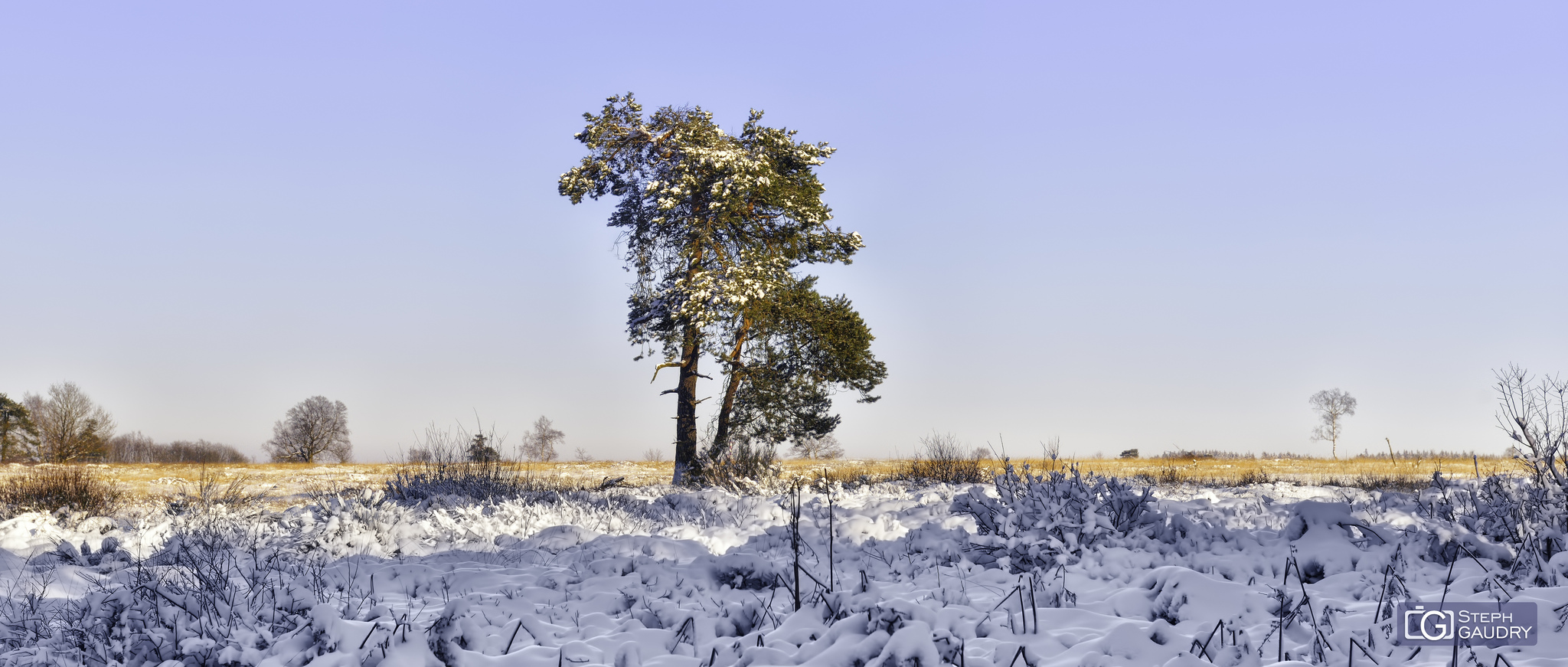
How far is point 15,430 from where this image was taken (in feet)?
122

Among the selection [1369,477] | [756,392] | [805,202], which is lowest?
[1369,477]

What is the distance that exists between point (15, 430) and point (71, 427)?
2.98 metres

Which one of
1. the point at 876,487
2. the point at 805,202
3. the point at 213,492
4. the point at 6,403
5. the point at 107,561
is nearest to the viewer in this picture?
the point at 107,561

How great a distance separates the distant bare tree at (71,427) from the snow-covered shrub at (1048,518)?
1593 inches

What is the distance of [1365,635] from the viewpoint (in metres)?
3.76

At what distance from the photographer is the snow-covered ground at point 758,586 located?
3727 mm

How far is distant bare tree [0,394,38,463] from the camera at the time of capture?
120 feet

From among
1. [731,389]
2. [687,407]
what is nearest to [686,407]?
[687,407]

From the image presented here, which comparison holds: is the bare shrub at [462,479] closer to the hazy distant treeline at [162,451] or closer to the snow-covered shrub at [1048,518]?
the snow-covered shrub at [1048,518]

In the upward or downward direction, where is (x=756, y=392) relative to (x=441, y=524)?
upward

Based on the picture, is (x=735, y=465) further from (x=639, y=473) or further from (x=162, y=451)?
(x=162, y=451)

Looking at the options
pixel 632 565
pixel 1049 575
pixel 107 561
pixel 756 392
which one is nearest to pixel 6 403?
pixel 756 392

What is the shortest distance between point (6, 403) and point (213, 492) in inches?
1357

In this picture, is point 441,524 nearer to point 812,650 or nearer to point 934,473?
point 812,650
